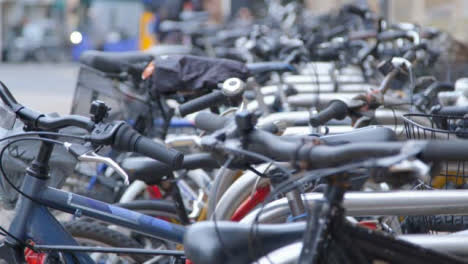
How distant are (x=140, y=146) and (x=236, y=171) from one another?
1083mm

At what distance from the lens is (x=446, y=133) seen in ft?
9.50

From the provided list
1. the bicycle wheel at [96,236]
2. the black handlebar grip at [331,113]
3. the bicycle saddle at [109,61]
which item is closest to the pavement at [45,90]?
the bicycle saddle at [109,61]

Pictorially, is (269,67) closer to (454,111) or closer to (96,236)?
(454,111)

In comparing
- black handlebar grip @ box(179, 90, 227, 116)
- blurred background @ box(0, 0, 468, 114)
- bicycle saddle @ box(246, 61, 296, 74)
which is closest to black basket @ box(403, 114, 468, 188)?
black handlebar grip @ box(179, 90, 227, 116)

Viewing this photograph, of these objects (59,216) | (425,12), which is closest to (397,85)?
(59,216)

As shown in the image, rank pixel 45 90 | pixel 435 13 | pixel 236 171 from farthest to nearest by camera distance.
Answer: pixel 435 13, pixel 45 90, pixel 236 171

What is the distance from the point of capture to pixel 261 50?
7023 mm

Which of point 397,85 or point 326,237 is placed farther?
point 397,85

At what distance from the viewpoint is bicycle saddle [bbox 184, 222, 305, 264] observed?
2.20m

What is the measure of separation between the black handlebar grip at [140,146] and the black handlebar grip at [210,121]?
0.62 ft

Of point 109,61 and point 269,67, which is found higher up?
point 109,61

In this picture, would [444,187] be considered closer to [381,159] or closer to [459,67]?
[381,159]

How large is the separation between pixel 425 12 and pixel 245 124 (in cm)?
1439

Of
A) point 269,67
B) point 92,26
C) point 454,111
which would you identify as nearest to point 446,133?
point 454,111
